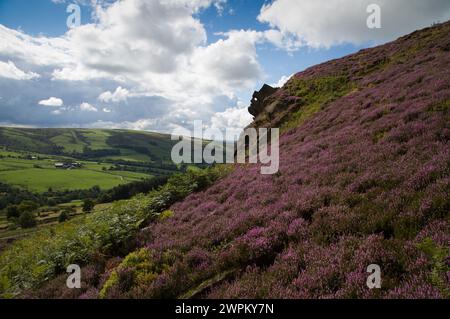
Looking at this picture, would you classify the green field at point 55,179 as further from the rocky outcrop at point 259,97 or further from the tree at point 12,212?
the rocky outcrop at point 259,97

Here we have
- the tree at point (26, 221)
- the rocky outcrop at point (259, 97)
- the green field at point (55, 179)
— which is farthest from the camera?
the green field at point (55, 179)

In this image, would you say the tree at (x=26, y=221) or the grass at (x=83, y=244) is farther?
the tree at (x=26, y=221)

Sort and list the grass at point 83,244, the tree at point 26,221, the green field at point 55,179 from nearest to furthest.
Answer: the grass at point 83,244, the tree at point 26,221, the green field at point 55,179

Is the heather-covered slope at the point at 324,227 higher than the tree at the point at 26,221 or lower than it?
higher

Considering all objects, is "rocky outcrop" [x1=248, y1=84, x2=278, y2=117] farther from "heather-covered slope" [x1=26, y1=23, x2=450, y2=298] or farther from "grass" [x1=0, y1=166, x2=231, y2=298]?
"grass" [x1=0, y1=166, x2=231, y2=298]

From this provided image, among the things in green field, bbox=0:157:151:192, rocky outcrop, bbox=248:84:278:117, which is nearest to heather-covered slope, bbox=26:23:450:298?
rocky outcrop, bbox=248:84:278:117

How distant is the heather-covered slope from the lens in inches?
213

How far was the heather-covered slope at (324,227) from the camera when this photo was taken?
5418 millimetres

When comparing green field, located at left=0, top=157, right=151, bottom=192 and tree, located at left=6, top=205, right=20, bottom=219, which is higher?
green field, located at left=0, top=157, right=151, bottom=192

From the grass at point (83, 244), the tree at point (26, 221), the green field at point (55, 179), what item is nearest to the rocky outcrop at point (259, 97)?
the grass at point (83, 244)

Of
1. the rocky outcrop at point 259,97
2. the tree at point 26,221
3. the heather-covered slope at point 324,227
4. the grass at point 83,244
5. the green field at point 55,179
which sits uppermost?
the rocky outcrop at point 259,97

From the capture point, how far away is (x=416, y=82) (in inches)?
758

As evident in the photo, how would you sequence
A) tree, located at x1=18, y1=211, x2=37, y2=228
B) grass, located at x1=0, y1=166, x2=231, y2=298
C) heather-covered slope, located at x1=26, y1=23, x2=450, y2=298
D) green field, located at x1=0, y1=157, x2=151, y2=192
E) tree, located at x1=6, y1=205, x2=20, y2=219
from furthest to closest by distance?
green field, located at x1=0, y1=157, x2=151, y2=192
tree, located at x1=6, y1=205, x2=20, y2=219
tree, located at x1=18, y1=211, x2=37, y2=228
grass, located at x1=0, y1=166, x2=231, y2=298
heather-covered slope, located at x1=26, y1=23, x2=450, y2=298
